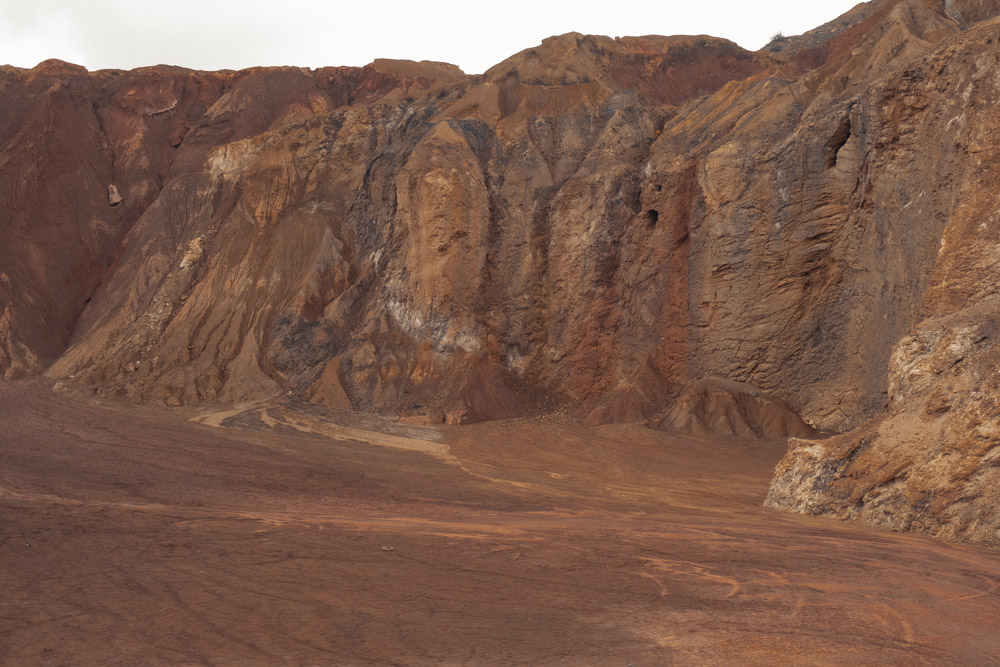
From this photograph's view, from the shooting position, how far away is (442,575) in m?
8.95

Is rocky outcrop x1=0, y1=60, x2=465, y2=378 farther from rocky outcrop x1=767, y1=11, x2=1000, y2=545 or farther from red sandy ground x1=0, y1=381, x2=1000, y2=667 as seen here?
rocky outcrop x1=767, y1=11, x2=1000, y2=545

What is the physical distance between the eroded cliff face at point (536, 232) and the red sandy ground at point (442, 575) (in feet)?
12.2

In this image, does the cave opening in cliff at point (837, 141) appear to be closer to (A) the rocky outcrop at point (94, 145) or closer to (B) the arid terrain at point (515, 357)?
(B) the arid terrain at point (515, 357)

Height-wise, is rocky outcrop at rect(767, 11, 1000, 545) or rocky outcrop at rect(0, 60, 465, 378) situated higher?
rocky outcrop at rect(0, 60, 465, 378)

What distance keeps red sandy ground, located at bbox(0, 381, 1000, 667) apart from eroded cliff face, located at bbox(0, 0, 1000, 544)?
3.73 m

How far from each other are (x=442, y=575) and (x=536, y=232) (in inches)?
979

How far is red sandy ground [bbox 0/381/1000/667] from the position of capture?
6.62 meters

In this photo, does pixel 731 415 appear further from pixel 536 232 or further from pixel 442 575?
pixel 442 575

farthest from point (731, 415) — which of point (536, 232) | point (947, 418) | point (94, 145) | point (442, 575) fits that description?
point (94, 145)

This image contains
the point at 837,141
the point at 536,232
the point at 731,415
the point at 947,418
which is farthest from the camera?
the point at 536,232

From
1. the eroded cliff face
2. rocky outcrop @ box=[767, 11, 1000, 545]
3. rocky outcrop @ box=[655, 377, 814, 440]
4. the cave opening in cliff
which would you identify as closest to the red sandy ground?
rocky outcrop @ box=[767, 11, 1000, 545]

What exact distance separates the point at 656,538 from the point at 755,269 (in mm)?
16551

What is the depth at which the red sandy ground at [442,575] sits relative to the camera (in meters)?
6.62

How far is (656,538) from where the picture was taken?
11250 mm
